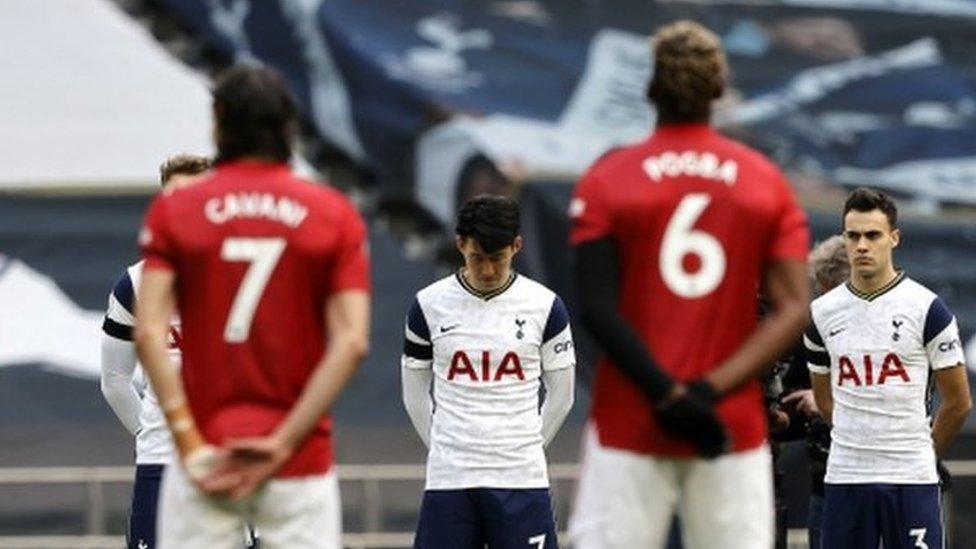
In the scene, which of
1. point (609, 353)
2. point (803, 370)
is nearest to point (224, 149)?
point (609, 353)

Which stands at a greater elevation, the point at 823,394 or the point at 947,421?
the point at 823,394

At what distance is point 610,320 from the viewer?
7359 mm

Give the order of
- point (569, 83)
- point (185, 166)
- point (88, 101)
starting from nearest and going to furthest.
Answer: point (185, 166), point (569, 83), point (88, 101)

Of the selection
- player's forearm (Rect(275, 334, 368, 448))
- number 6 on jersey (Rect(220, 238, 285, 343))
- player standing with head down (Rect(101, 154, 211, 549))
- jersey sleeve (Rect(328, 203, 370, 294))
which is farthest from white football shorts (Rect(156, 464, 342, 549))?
player standing with head down (Rect(101, 154, 211, 549))

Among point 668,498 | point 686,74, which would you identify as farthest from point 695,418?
point 686,74

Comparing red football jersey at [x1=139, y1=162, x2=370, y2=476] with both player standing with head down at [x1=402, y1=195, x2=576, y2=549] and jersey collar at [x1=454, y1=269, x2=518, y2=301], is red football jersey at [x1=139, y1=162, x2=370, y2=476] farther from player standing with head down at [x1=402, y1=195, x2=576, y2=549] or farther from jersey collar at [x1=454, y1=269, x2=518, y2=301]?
jersey collar at [x1=454, y1=269, x2=518, y2=301]

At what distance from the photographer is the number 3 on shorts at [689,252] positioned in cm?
744

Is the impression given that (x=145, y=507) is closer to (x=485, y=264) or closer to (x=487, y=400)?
(x=487, y=400)

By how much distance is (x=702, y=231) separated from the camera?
7.46 m

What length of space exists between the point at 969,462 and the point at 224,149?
30.1 ft

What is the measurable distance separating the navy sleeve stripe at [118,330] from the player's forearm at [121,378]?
2cm

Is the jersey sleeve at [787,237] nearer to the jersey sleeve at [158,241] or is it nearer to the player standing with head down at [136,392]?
the jersey sleeve at [158,241]

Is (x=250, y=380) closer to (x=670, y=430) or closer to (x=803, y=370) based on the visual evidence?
(x=670, y=430)

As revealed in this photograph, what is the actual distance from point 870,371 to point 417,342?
5.87ft
